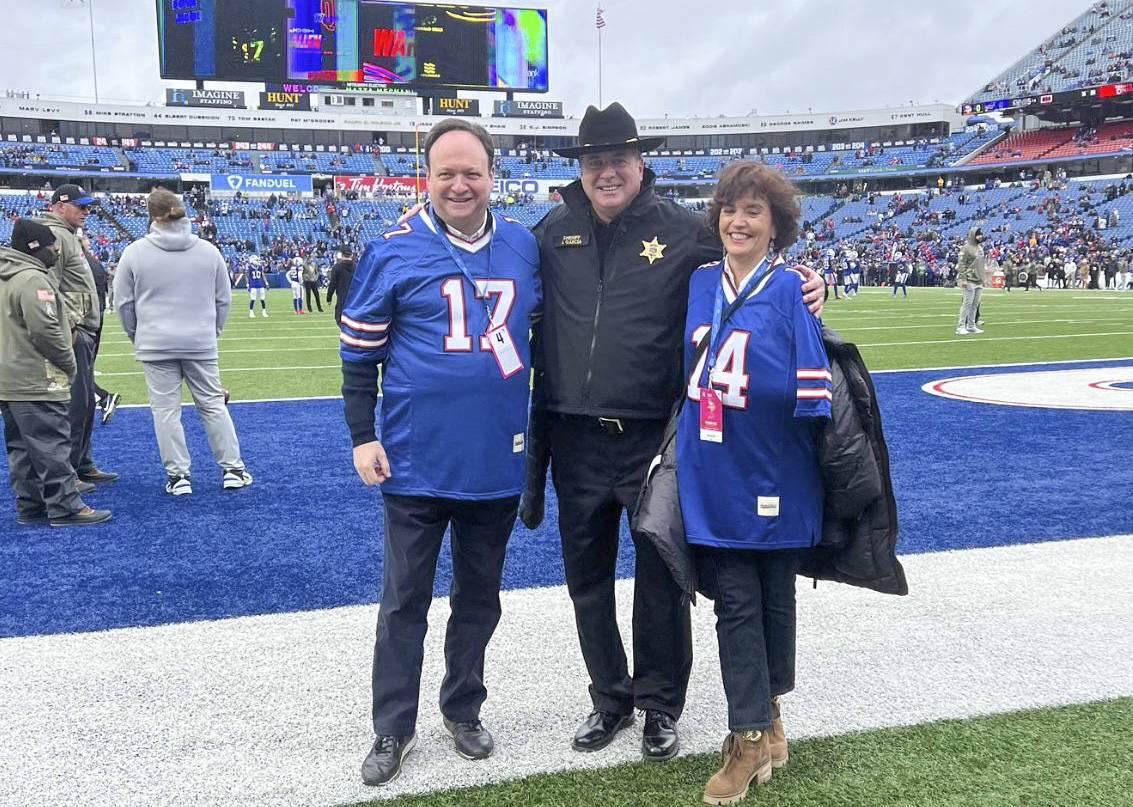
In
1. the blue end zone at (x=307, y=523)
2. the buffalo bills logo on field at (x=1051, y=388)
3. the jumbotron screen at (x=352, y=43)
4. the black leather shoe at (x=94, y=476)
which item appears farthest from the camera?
the jumbotron screen at (x=352, y=43)

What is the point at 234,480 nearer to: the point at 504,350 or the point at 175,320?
the point at 175,320

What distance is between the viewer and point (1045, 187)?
5531 cm

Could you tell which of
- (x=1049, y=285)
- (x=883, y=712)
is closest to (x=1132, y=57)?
(x=1049, y=285)

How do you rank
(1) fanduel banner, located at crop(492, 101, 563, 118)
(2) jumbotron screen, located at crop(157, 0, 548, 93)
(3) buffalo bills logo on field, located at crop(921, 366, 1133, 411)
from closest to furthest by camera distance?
(3) buffalo bills logo on field, located at crop(921, 366, 1133, 411)
(2) jumbotron screen, located at crop(157, 0, 548, 93)
(1) fanduel banner, located at crop(492, 101, 563, 118)

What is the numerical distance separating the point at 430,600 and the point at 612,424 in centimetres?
80

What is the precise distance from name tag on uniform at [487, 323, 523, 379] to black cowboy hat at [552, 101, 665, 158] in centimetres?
60

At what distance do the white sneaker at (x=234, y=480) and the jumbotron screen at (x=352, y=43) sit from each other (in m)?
54.1

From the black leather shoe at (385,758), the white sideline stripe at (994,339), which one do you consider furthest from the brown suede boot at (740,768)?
the white sideline stripe at (994,339)

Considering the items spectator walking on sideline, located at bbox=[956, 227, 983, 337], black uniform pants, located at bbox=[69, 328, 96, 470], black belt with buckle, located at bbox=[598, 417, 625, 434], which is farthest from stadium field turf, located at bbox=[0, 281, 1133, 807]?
spectator walking on sideline, located at bbox=[956, 227, 983, 337]

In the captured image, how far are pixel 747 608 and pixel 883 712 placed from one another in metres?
0.76

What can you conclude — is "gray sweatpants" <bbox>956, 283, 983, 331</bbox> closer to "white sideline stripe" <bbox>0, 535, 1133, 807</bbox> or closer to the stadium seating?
"white sideline stripe" <bbox>0, 535, 1133, 807</bbox>

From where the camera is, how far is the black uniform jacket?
3004mm

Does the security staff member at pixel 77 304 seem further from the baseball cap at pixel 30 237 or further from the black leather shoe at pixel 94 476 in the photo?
the baseball cap at pixel 30 237

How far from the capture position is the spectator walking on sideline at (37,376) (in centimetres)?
553
